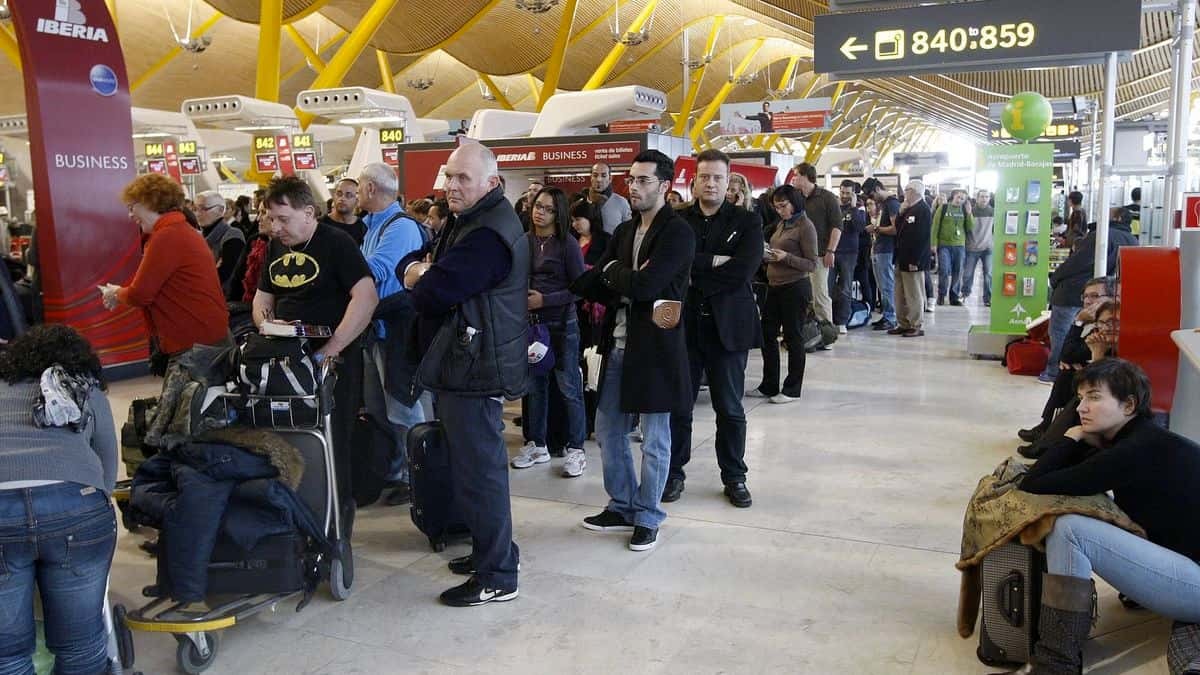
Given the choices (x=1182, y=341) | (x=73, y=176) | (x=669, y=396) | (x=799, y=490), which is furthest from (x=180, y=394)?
(x=73, y=176)

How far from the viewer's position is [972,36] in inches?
242

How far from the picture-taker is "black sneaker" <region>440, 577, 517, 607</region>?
346 cm

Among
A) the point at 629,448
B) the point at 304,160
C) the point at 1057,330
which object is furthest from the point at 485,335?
the point at 304,160

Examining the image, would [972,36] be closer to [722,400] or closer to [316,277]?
[722,400]

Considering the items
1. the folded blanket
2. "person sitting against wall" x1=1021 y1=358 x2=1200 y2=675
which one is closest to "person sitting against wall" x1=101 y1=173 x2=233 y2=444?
the folded blanket

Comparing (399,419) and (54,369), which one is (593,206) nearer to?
(399,419)

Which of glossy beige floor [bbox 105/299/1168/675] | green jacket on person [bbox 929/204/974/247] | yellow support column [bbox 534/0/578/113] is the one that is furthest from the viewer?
yellow support column [bbox 534/0/578/113]

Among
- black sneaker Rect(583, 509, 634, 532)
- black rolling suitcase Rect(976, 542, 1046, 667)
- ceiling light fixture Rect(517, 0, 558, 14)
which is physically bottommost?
black sneaker Rect(583, 509, 634, 532)

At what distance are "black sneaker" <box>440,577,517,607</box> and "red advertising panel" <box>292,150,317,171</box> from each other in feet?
50.4

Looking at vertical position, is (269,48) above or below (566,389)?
above

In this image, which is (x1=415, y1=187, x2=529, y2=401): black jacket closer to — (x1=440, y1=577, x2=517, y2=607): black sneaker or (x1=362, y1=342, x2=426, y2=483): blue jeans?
(x1=440, y1=577, x2=517, y2=607): black sneaker

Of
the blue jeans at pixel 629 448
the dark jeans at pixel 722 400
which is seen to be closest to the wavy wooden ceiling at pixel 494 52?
the dark jeans at pixel 722 400

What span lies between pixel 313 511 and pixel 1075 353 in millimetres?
4048

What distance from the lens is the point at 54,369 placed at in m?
2.62
